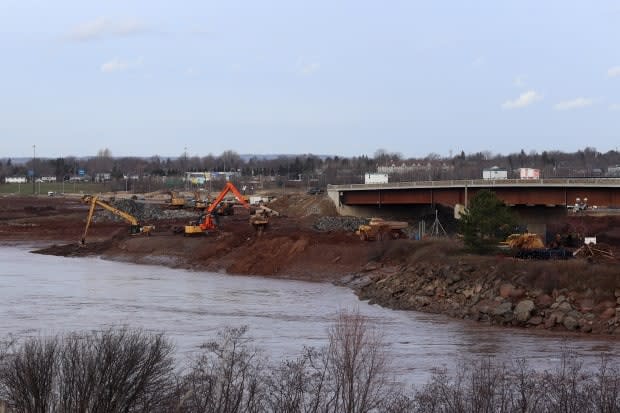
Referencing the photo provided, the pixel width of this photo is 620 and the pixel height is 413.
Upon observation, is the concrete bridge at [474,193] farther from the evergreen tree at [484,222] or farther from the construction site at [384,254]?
the evergreen tree at [484,222]

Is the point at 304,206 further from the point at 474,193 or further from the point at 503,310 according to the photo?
the point at 503,310

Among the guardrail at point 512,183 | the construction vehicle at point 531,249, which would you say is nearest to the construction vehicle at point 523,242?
the construction vehicle at point 531,249

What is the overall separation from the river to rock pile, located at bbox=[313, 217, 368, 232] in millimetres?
20690

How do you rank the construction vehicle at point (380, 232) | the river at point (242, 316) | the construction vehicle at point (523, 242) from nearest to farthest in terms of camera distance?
the river at point (242, 316), the construction vehicle at point (523, 242), the construction vehicle at point (380, 232)

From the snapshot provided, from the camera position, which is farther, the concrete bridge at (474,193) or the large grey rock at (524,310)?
the concrete bridge at (474,193)

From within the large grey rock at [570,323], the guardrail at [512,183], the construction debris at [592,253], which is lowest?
the large grey rock at [570,323]

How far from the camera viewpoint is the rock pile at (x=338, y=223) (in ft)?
297

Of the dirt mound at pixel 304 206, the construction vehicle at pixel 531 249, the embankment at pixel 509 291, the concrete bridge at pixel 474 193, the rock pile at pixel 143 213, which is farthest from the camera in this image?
the rock pile at pixel 143 213

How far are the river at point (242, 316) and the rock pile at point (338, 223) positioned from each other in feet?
67.9

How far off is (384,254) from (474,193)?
20745 mm

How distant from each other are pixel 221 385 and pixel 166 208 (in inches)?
4231

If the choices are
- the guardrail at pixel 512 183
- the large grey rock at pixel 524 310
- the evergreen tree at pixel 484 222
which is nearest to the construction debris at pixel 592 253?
the evergreen tree at pixel 484 222

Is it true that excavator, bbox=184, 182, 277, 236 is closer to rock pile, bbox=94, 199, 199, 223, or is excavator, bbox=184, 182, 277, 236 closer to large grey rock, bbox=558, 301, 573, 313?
rock pile, bbox=94, 199, 199, 223

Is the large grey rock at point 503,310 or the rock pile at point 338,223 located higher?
the rock pile at point 338,223
